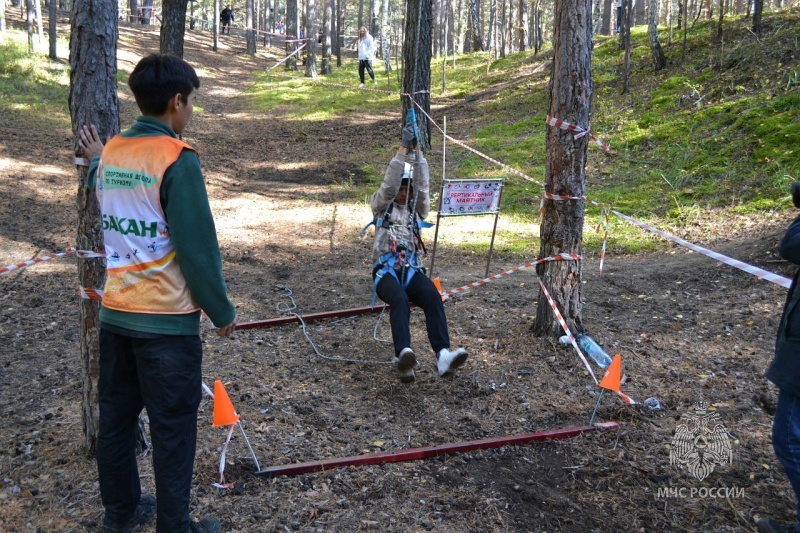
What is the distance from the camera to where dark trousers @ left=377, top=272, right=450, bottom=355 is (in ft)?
15.5

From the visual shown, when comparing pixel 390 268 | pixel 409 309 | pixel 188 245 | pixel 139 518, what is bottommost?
pixel 139 518

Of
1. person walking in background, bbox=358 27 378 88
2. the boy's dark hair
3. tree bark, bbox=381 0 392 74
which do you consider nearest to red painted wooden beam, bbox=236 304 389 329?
the boy's dark hair

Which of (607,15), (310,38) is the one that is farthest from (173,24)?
(607,15)

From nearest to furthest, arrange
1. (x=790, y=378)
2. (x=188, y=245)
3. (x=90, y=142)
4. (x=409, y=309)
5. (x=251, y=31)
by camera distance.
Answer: (x=188, y=245)
(x=790, y=378)
(x=90, y=142)
(x=409, y=309)
(x=251, y=31)

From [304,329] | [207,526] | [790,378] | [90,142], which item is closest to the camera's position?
[790,378]

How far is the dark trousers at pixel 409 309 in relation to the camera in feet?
15.5

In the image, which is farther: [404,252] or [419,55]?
[419,55]

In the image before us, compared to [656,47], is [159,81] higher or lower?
lower

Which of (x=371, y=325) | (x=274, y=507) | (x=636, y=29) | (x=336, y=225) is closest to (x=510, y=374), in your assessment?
(x=371, y=325)

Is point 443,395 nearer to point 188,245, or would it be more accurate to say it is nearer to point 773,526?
point 773,526

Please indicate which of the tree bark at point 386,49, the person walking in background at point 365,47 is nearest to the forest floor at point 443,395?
the person walking in background at point 365,47

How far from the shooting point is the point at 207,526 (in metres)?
2.96

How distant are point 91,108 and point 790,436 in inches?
149

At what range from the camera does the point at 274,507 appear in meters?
3.27
